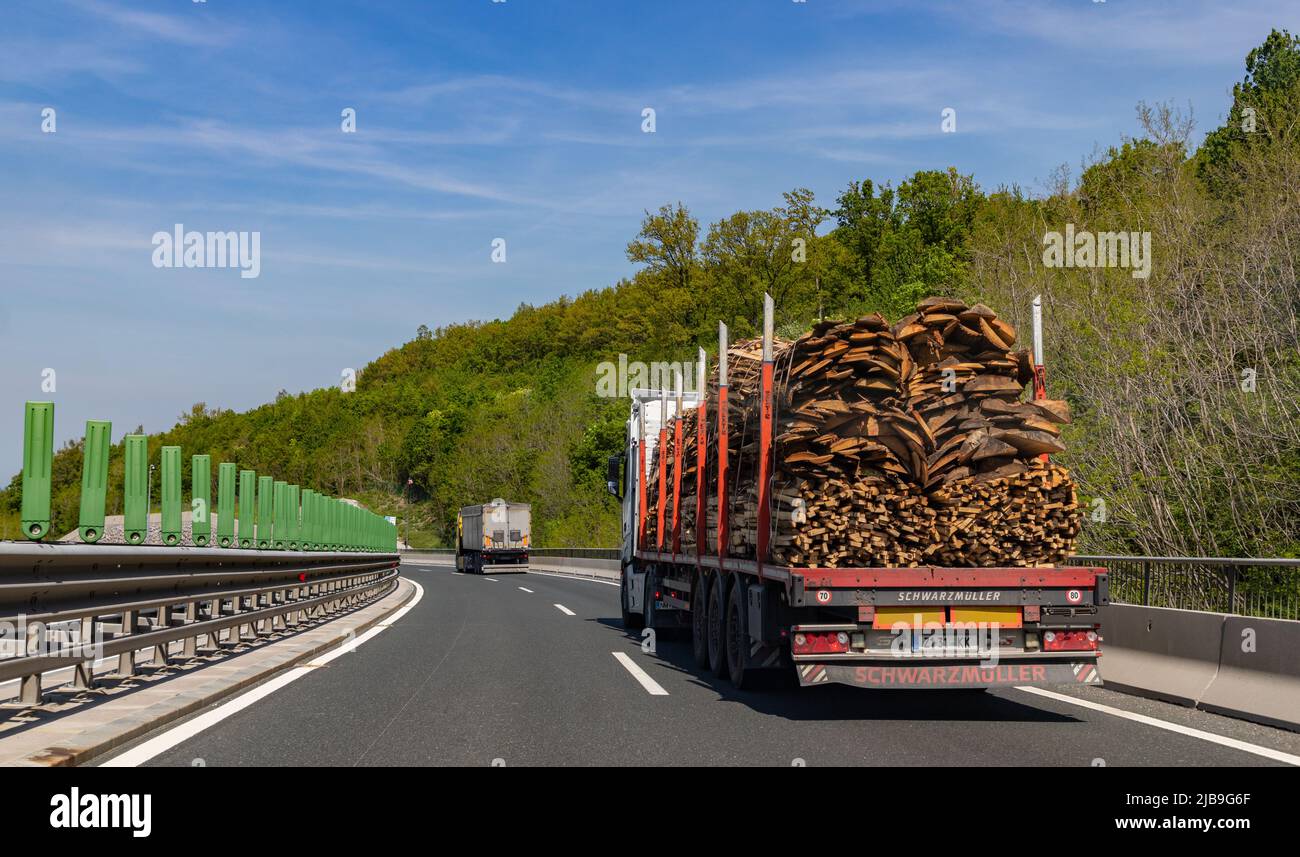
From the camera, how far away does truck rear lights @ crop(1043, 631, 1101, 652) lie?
9062mm

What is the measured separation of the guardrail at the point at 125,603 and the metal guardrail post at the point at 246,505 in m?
1.06

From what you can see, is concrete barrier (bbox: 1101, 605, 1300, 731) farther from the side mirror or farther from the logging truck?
the side mirror

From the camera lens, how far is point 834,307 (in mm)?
79375

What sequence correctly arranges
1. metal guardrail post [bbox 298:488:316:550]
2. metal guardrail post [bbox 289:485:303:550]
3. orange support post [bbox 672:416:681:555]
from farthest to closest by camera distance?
1. metal guardrail post [bbox 298:488:316:550]
2. metal guardrail post [bbox 289:485:303:550]
3. orange support post [bbox 672:416:681:555]

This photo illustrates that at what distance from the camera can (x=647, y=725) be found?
8742mm

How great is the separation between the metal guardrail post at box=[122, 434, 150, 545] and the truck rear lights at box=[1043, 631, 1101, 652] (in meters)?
8.46

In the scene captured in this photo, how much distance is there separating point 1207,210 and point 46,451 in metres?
26.5

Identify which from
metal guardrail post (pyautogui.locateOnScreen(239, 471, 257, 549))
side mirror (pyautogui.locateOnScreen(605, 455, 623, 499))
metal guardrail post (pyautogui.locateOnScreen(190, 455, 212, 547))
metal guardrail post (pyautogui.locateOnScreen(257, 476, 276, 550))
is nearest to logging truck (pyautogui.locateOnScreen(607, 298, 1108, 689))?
metal guardrail post (pyautogui.locateOnScreen(190, 455, 212, 547))

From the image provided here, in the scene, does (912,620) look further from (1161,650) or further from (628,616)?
(628,616)

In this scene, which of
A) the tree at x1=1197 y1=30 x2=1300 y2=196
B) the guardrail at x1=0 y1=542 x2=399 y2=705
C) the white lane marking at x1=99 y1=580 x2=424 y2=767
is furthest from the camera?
the tree at x1=1197 y1=30 x2=1300 y2=196

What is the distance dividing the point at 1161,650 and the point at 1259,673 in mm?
1484

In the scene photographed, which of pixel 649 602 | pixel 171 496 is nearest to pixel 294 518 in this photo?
pixel 171 496
